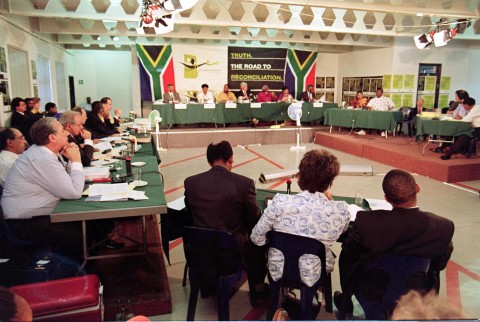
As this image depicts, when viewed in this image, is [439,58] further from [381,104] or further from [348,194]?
[348,194]

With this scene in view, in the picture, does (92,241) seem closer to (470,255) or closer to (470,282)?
(470,282)

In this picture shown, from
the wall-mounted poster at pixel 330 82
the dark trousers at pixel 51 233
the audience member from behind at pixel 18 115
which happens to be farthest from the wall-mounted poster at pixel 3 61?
the wall-mounted poster at pixel 330 82

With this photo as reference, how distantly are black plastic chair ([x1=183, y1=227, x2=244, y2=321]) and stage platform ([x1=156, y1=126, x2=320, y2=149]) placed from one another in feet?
23.7

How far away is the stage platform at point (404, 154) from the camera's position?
19.2 ft

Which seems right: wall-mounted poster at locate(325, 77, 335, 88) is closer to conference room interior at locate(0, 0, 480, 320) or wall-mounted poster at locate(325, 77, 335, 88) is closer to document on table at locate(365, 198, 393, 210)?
conference room interior at locate(0, 0, 480, 320)

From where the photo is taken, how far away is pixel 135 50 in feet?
38.7

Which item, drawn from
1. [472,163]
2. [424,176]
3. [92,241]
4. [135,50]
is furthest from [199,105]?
[92,241]

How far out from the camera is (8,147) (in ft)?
10.0

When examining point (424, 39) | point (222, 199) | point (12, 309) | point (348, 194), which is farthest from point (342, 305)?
point (424, 39)

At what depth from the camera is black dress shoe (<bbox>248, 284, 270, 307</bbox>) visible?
2.45m

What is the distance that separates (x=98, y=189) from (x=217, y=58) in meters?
9.34

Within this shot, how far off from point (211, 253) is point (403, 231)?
39.4 inches

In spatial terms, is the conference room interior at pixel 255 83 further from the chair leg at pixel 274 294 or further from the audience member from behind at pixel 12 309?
the audience member from behind at pixel 12 309

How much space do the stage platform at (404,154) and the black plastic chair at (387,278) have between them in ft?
15.4
